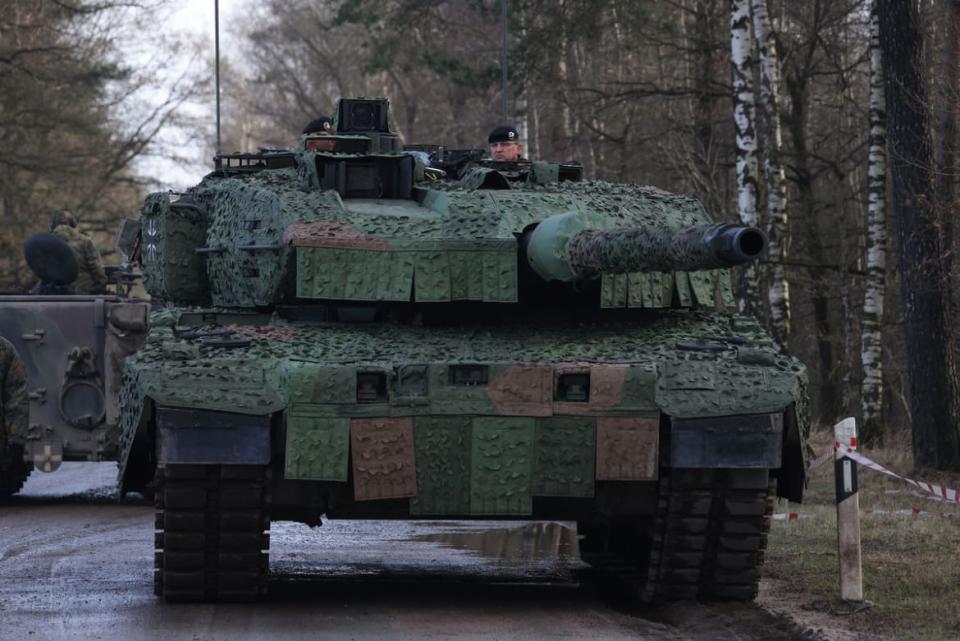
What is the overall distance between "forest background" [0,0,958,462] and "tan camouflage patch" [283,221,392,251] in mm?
8220

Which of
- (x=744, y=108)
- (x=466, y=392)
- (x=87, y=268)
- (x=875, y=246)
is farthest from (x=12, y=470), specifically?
(x=875, y=246)

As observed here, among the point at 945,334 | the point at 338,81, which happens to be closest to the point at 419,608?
the point at 945,334

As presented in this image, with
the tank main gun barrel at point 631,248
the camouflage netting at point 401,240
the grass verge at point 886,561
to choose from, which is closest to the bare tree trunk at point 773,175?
the grass verge at point 886,561

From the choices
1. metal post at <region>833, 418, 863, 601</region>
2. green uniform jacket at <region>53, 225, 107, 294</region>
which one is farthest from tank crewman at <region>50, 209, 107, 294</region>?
metal post at <region>833, 418, 863, 601</region>

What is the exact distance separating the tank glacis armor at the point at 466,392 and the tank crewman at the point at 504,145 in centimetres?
229

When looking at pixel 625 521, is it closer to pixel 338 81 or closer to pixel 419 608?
pixel 419 608

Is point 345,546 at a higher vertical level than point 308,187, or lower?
lower

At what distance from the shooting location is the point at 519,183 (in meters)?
11.5

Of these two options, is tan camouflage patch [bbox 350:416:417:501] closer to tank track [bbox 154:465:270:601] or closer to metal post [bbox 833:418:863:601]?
tank track [bbox 154:465:270:601]

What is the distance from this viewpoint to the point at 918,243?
1686cm

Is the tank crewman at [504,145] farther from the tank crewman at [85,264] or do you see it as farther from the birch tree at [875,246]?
the birch tree at [875,246]

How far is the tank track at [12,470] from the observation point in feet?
50.5

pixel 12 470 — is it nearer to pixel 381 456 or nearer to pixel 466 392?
pixel 381 456

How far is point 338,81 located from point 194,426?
39.4 metres
